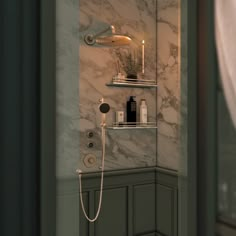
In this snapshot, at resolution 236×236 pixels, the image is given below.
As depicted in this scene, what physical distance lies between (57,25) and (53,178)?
52 cm

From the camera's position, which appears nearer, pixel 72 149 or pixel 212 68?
pixel 72 149

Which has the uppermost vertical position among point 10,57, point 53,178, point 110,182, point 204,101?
point 10,57

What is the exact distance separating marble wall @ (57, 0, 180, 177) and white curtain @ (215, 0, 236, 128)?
1192mm

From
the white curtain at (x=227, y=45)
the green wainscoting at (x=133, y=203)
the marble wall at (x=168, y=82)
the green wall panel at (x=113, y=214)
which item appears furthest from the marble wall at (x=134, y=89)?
the white curtain at (x=227, y=45)

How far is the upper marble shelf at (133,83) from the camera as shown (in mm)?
2527

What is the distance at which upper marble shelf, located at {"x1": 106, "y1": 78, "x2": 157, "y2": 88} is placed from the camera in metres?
2.53

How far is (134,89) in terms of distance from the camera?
106 inches

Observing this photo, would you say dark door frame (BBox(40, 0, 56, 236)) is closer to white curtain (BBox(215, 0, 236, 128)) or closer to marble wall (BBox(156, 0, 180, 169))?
white curtain (BBox(215, 0, 236, 128))

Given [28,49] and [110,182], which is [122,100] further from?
[28,49]

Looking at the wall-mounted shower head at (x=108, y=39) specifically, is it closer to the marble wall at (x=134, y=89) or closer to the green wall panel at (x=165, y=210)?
the marble wall at (x=134, y=89)

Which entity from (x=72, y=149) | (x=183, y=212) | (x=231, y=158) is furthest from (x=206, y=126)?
(x=72, y=149)

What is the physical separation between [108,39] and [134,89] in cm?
59

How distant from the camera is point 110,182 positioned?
2.56 meters

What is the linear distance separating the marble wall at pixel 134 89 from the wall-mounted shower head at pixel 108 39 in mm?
45
